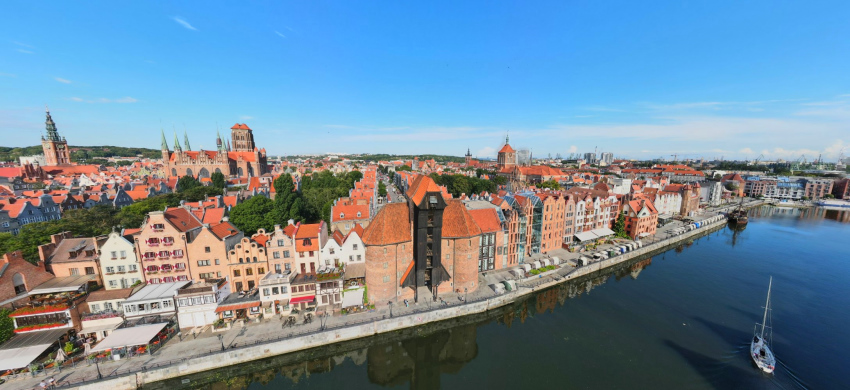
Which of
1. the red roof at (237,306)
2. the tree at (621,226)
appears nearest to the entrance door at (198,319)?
the red roof at (237,306)

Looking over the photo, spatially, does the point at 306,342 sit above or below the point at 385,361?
above

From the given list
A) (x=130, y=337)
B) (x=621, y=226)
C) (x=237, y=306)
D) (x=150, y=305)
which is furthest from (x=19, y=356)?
(x=621, y=226)

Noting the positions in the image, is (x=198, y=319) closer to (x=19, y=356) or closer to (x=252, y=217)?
(x=19, y=356)

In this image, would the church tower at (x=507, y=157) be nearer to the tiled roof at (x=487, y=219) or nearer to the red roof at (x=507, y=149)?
the red roof at (x=507, y=149)

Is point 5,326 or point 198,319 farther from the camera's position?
point 198,319

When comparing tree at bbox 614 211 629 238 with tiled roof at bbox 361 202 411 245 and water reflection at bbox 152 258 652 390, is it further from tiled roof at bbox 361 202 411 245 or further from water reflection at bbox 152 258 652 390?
tiled roof at bbox 361 202 411 245

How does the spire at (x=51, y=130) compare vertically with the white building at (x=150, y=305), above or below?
above

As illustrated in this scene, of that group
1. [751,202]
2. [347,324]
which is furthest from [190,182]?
[751,202]

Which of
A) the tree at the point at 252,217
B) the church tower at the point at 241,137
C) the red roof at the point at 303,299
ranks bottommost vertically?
the red roof at the point at 303,299

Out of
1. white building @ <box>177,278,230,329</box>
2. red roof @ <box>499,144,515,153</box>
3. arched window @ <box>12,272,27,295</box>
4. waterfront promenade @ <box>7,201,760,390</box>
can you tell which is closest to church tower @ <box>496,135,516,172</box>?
red roof @ <box>499,144,515,153</box>
